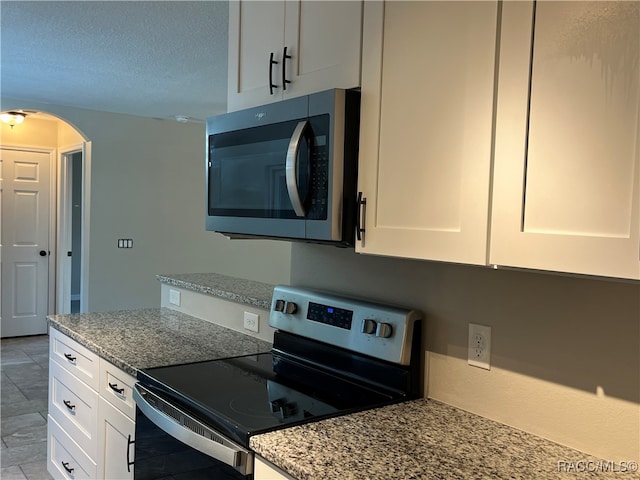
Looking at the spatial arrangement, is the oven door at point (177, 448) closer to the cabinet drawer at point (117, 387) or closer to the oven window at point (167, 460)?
the oven window at point (167, 460)

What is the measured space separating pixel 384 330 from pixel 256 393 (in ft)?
1.41

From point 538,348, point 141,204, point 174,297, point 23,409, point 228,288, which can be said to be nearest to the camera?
point 538,348

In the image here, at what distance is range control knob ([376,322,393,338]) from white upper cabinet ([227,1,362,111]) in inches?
27.3

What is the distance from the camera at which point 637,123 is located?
0.94 meters

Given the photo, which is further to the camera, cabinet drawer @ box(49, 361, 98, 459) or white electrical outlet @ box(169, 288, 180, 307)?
white electrical outlet @ box(169, 288, 180, 307)

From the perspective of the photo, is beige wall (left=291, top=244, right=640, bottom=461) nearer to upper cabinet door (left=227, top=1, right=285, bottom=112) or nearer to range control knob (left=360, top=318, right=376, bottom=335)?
range control knob (left=360, top=318, right=376, bottom=335)

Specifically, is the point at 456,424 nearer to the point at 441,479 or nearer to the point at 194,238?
the point at 441,479

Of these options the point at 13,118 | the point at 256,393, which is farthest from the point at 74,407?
the point at 13,118

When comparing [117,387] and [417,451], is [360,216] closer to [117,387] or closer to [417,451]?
[417,451]

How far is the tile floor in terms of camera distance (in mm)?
3031

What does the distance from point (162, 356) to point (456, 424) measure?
1141mm

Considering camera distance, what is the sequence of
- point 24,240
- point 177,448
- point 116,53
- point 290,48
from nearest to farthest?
1. point 177,448
2. point 290,48
3. point 116,53
4. point 24,240

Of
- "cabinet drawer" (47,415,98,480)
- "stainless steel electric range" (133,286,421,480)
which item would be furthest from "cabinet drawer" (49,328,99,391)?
"stainless steel electric range" (133,286,421,480)

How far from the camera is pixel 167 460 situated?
5.56ft
